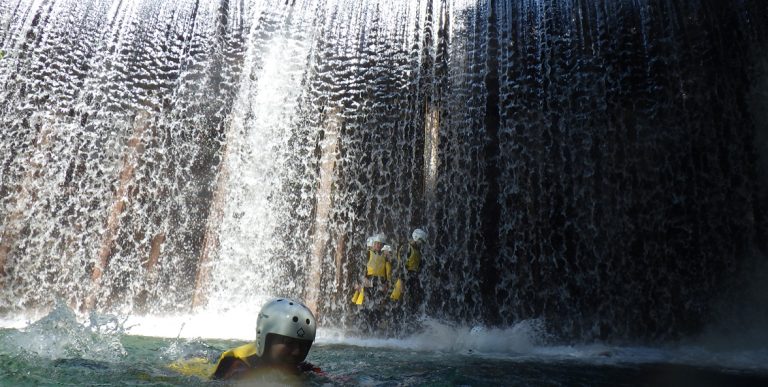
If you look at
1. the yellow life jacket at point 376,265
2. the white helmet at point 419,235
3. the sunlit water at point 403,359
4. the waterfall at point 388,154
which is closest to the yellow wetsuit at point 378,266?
the yellow life jacket at point 376,265

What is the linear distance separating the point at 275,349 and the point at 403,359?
321 centimetres

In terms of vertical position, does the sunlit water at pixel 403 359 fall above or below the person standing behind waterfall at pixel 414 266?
below

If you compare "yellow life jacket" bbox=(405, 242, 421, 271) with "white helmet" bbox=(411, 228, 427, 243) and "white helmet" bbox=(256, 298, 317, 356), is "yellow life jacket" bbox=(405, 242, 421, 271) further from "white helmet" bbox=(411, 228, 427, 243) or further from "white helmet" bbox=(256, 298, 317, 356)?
"white helmet" bbox=(256, 298, 317, 356)

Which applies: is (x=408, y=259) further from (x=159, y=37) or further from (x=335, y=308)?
(x=159, y=37)

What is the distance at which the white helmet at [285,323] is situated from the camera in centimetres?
366

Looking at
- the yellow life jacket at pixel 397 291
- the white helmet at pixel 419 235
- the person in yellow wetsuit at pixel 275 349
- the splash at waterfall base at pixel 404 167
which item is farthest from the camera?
the white helmet at pixel 419 235

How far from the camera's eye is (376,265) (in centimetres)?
920

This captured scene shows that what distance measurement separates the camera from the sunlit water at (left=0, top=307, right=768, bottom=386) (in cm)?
425

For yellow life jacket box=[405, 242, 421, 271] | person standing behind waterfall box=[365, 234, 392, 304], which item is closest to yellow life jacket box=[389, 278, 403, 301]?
person standing behind waterfall box=[365, 234, 392, 304]

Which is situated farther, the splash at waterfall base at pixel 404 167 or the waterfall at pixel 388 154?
the waterfall at pixel 388 154

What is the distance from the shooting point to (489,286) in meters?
9.75

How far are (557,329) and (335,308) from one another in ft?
12.3

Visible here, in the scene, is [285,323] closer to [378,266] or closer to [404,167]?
[378,266]

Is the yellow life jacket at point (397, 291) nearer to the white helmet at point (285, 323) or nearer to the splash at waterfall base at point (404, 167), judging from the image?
the splash at waterfall base at point (404, 167)
